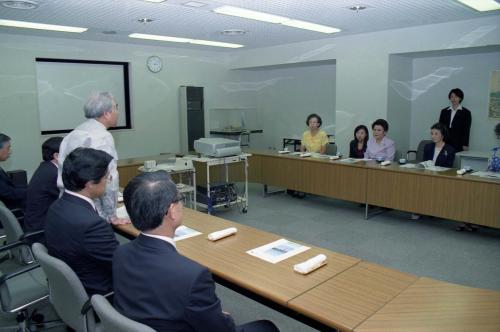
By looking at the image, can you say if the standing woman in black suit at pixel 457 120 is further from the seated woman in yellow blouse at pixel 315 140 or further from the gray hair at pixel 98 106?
the gray hair at pixel 98 106

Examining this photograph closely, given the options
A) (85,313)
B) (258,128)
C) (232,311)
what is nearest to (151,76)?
(258,128)

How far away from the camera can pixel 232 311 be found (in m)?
2.94

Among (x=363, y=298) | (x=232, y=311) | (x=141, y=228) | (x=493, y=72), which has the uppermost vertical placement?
(x=493, y=72)

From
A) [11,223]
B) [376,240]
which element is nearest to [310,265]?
[11,223]

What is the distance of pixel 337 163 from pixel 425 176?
118 centimetres

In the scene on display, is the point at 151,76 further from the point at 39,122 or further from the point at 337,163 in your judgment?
the point at 337,163

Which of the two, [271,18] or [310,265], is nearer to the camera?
[310,265]

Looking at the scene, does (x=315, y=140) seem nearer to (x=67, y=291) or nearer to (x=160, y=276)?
(x=67, y=291)

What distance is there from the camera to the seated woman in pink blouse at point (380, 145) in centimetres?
546

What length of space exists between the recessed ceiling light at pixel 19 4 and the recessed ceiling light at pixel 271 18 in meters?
1.92

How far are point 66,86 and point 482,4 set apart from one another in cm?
616

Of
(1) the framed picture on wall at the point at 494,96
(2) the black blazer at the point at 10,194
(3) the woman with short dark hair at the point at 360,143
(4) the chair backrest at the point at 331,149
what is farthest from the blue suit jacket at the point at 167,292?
(1) the framed picture on wall at the point at 494,96

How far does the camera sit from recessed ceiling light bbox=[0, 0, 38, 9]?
4.08 meters

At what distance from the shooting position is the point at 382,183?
4.90m
